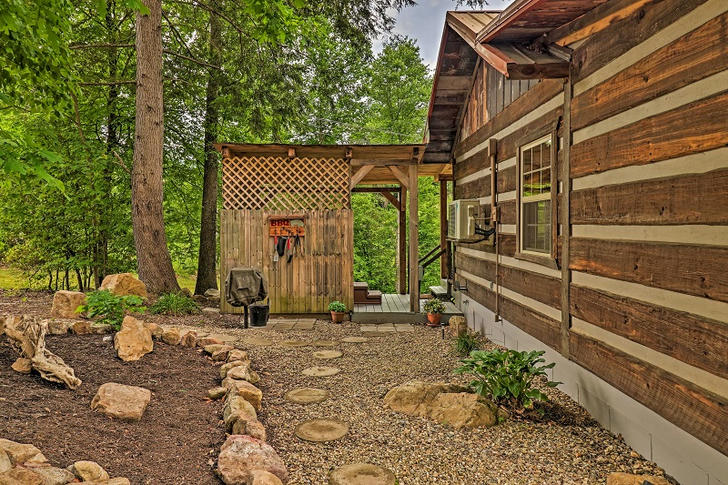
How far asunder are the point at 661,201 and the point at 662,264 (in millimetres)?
376

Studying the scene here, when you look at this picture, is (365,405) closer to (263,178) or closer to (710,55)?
(710,55)

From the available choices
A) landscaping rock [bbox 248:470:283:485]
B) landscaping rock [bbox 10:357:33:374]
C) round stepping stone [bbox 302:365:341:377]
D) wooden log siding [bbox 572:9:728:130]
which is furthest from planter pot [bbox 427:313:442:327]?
landscaping rock [bbox 10:357:33:374]

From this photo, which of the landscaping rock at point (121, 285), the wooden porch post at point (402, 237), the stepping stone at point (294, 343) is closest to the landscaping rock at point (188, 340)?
the stepping stone at point (294, 343)

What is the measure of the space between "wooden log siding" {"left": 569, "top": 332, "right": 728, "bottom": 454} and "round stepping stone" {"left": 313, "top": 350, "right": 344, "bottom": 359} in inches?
113

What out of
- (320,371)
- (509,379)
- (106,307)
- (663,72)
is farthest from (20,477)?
(663,72)

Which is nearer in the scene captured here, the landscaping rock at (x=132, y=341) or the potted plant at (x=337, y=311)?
the landscaping rock at (x=132, y=341)

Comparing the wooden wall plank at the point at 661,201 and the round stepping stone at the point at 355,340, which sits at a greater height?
the wooden wall plank at the point at 661,201

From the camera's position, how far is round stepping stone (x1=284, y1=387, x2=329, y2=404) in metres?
3.91

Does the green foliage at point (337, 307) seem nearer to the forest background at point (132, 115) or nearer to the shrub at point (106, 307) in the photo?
the shrub at point (106, 307)

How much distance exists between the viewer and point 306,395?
4.04 metres

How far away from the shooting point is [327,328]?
7.26m

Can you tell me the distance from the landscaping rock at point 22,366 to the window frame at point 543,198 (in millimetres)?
4306

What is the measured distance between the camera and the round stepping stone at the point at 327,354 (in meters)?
5.42

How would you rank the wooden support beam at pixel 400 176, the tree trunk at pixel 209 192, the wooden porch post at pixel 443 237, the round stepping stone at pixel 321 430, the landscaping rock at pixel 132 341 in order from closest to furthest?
the round stepping stone at pixel 321 430
the landscaping rock at pixel 132 341
the wooden support beam at pixel 400 176
the wooden porch post at pixel 443 237
the tree trunk at pixel 209 192
